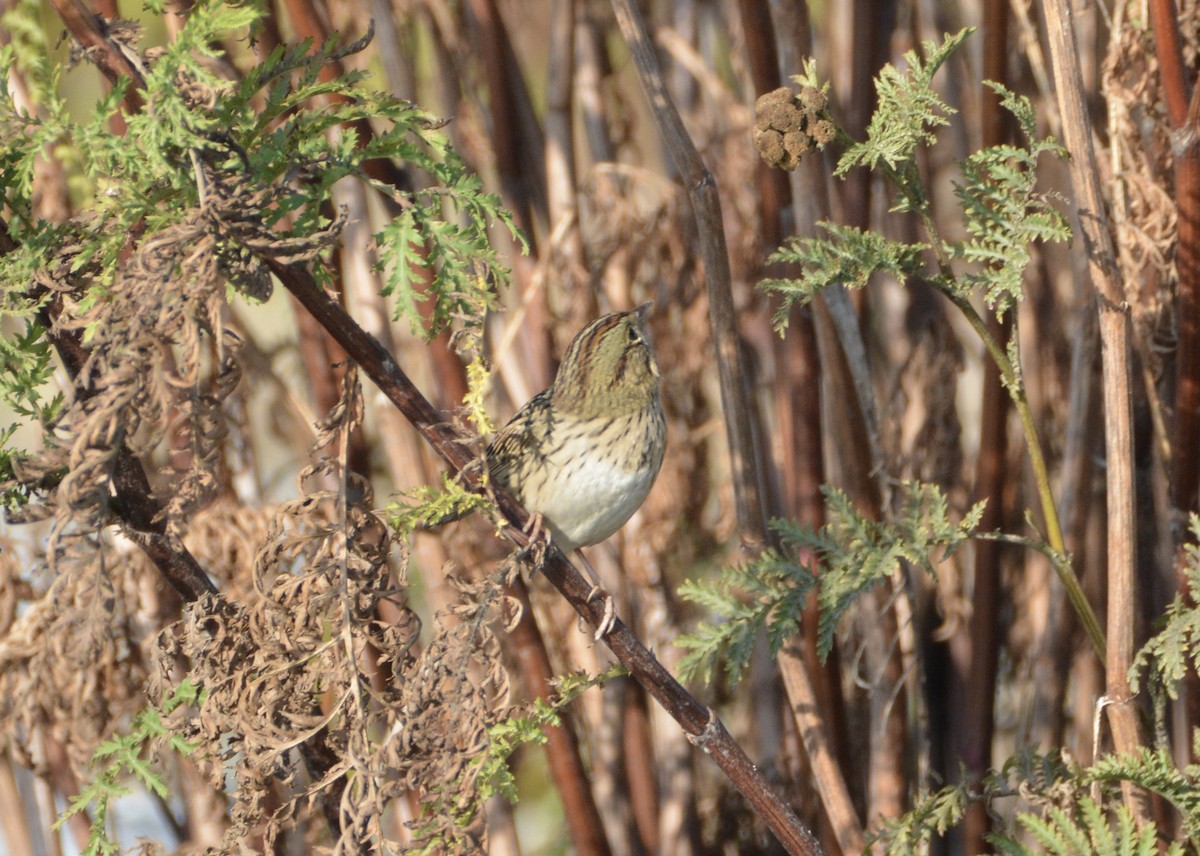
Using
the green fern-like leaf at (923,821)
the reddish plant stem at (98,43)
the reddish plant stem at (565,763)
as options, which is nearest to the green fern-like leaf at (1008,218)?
the green fern-like leaf at (923,821)

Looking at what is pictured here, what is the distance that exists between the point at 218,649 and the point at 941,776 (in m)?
1.38

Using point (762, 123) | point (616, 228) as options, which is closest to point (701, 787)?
point (616, 228)

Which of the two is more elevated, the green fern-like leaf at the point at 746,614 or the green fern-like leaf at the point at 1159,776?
the green fern-like leaf at the point at 746,614

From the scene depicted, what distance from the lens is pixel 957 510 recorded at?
2.17 meters

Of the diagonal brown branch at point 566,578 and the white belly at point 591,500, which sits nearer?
the diagonal brown branch at point 566,578

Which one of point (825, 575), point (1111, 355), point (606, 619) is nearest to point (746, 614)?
point (825, 575)

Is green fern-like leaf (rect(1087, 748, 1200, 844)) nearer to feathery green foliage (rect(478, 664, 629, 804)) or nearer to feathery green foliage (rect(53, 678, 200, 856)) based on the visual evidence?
feathery green foliage (rect(478, 664, 629, 804))

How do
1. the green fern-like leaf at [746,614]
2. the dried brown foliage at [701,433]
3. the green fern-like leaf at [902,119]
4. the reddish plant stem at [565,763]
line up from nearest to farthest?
the green fern-like leaf at [902,119] → the green fern-like leaf at [746,614] → the dried brown foliage at [701,433] → the reddish plant stem at [565,763]

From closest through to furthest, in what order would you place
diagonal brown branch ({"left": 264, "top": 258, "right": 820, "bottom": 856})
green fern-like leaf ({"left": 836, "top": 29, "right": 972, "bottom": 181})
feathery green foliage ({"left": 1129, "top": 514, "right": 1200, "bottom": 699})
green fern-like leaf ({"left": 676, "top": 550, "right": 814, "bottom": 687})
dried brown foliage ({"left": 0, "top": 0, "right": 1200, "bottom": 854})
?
diagonal brown branch ({"left": 264, "top": 258, "right": 820, "bottom": 856})
green fern-like leaf ({"left": 836, "top": 29, "right": 972, "bottom": 181})
feathery green foliage ({"left": 1129, "top": 514, "right": 1200, "bottom": 699})
green fern-like leaf ({"left": 676, "top": 550, "right": 814, "bottom": 687})
dried brown foliage ({"left": 0, "top": 0, "right": 1200, "bottom": 854})

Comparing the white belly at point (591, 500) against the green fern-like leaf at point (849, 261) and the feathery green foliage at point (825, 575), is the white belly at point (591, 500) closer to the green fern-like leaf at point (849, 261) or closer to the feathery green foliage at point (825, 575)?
the feathery green foliage at point (825, 575)

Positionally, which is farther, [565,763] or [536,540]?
[565,763]

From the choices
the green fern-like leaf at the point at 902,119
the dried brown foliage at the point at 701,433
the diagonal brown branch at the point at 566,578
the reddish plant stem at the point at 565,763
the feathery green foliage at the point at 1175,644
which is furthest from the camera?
the reddish plant stem at the point at 565,763

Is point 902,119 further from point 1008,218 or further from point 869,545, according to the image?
point 869,545

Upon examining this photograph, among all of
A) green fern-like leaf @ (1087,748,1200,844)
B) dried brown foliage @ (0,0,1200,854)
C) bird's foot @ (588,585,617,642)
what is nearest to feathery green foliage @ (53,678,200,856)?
dried brown foliage @ (0,0,1200,854)
